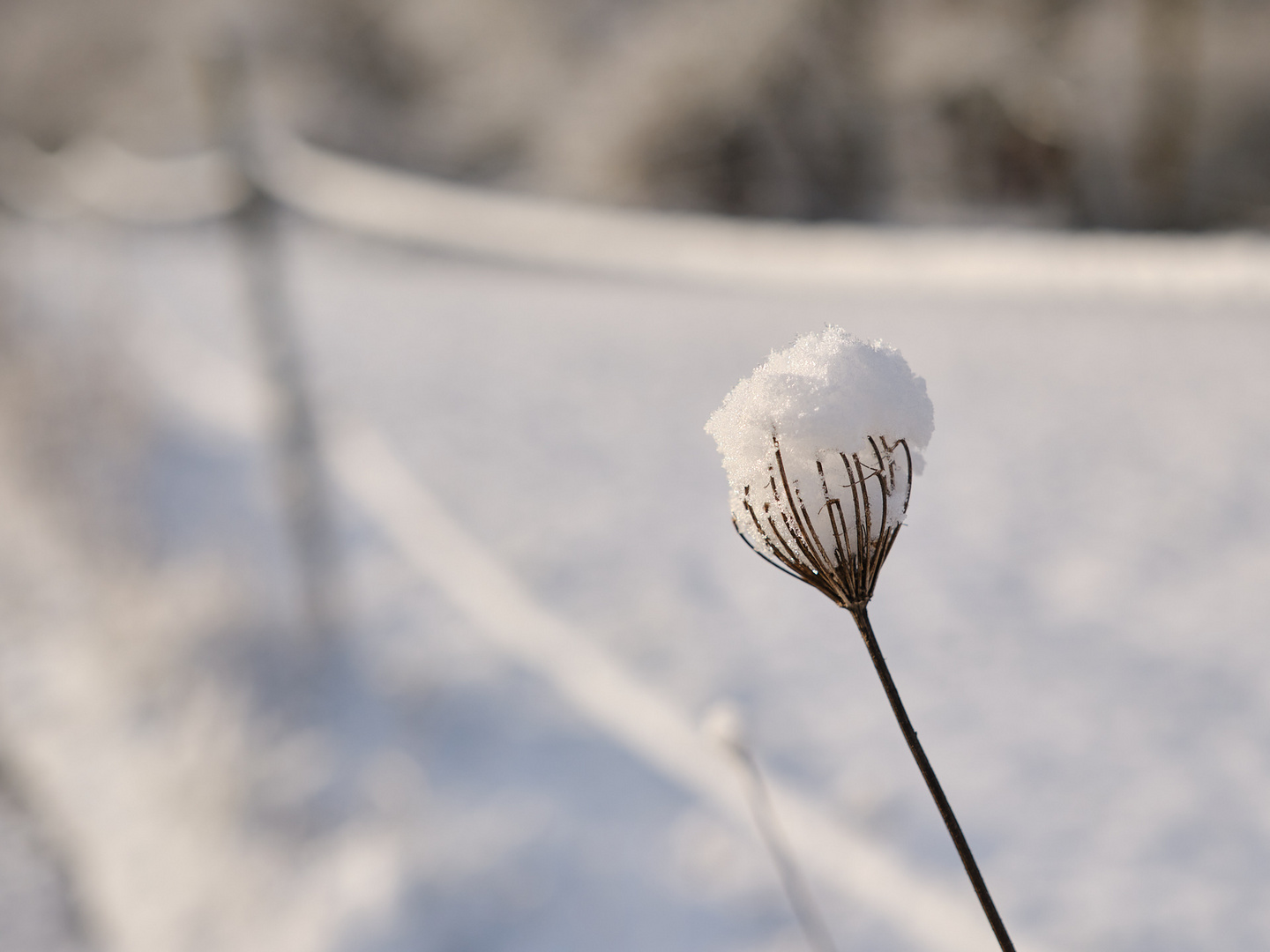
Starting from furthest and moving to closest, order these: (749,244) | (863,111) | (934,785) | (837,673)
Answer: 1. (863,111)
2. (749,244)
3. (837,673)
4. (934,785)

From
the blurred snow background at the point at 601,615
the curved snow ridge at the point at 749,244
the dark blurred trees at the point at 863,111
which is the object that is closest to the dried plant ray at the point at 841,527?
the blurred snow background at the point at 601,615

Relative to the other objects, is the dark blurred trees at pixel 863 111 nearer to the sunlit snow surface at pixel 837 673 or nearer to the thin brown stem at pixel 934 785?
the sunlit snow surface at pixel 837 673

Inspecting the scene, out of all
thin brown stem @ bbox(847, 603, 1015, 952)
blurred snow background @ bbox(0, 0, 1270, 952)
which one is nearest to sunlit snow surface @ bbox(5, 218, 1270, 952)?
blurred snow background @ bbox(0, 0, 1270, 952)

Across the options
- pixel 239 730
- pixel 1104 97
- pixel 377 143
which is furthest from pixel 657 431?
pixel 377 143

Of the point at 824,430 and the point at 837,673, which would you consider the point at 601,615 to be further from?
the point at 824,430

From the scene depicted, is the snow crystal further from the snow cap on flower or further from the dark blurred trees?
the dark blurred trees

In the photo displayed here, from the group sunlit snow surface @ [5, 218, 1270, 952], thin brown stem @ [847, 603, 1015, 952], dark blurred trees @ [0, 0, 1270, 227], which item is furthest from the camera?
dark blurred trees @ [0, 0, 1270, 227]

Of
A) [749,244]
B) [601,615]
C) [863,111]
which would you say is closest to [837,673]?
[601,615]
